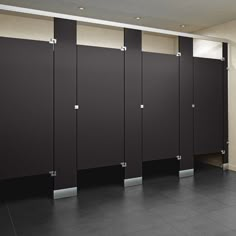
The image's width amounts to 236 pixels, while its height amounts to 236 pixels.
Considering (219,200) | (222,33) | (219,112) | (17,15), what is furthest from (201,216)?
(17,15)

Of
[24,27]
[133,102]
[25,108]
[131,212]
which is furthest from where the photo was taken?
[24,27]

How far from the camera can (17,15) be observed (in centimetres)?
500

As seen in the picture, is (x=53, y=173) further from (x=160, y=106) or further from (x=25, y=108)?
(x=160, y=106)

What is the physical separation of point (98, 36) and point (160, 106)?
2366 mm

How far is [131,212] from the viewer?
322 cm

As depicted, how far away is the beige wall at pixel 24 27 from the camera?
16.2 feet

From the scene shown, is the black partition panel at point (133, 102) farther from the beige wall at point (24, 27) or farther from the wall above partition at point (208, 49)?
the wall above partition at point (208, 49)

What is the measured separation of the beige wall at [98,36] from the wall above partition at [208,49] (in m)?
1.86

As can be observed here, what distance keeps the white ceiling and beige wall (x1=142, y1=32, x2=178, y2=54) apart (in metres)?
0.82

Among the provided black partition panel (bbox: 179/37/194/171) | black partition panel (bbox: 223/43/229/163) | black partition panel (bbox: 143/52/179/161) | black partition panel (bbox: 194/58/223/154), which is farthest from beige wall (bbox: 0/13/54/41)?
black partition panel (bbox: 223/43/229/163)

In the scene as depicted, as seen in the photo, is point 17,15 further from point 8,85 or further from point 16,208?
point 16,208

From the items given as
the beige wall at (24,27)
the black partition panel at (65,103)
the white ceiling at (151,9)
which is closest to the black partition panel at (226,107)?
the white ceiling at (151,9)

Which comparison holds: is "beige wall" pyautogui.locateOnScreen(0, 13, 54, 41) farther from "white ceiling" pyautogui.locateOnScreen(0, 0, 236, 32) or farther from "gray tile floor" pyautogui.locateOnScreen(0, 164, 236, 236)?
"gray tile floor" pyautogui.locateOnScreen(0, 164, 236, 236)

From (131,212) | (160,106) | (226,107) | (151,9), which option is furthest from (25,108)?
(226,107)
